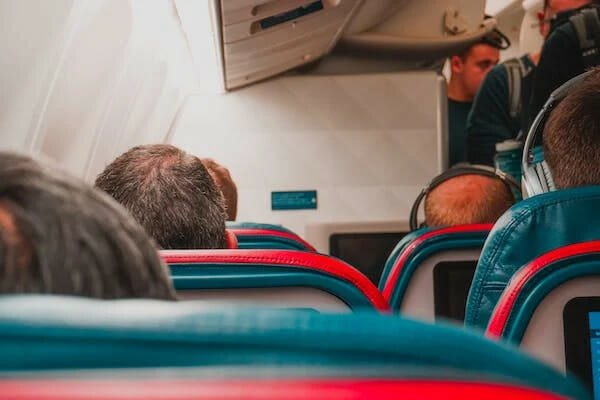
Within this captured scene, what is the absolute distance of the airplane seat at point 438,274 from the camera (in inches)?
92.7

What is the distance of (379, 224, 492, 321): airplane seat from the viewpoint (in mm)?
2354

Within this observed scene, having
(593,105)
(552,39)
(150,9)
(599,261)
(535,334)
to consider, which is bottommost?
(535,334)

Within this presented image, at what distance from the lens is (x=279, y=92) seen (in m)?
6.39

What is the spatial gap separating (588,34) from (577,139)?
76.1 inches

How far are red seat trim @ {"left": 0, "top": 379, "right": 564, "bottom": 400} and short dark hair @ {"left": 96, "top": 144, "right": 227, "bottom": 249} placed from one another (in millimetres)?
1306

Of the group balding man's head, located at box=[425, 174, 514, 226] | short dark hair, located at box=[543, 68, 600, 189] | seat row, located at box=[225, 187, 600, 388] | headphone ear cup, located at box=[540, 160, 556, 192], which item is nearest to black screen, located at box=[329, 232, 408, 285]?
balding man's head, located at box=[425, 174, 514, 226]

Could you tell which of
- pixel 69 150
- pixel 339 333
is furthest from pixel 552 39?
pixel 339 333

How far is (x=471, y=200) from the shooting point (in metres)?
2.90

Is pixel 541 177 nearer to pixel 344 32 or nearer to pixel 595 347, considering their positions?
pixel 595 347

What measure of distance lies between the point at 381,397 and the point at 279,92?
240 inches

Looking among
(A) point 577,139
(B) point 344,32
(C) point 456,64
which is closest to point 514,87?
(C) point 456,64

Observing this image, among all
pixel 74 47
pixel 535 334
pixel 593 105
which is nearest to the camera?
pixel 535 334

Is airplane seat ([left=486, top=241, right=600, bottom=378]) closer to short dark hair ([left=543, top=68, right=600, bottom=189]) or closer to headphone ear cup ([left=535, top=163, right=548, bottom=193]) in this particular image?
short dark hair ([left=543, top=68, right=600, bottom=189])

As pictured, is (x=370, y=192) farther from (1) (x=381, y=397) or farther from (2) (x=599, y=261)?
(1) (x=381, y=397)
